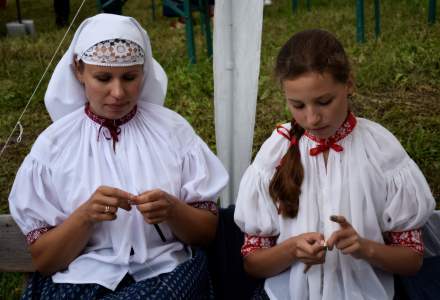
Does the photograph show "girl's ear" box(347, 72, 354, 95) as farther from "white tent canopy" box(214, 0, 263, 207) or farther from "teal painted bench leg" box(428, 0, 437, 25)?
"teal painted bench leg" box(428, 0, 437, 25)

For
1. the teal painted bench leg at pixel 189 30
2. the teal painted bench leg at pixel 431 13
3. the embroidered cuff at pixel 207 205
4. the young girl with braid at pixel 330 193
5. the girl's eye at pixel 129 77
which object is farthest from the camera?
the teal painted bench leg at pixel 431 13

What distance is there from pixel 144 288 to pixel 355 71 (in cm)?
136

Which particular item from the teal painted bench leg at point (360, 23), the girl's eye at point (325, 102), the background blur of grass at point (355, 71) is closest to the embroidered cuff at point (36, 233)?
the background blur of grass at point (355, 71)

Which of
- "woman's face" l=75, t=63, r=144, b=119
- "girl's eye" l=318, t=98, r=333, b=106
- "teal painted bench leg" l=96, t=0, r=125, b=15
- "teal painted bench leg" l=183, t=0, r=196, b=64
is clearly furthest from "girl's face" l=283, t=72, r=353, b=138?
"teal painted bench leg" l=96, t=0, r=125, b=15

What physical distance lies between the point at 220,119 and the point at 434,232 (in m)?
0.92

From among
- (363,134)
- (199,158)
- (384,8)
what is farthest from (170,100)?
(384,8)

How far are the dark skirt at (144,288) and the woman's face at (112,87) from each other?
0.55m

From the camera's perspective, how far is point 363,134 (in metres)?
2.09

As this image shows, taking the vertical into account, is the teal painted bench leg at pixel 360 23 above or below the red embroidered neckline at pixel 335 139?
below

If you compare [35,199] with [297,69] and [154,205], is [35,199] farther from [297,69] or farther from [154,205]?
[297,69]

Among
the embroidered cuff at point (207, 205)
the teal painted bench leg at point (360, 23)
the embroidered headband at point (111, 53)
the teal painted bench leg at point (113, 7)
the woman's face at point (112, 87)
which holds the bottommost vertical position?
the teal painted bench leg at point (360, 23)

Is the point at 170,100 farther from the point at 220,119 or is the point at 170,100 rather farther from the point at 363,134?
the point at 363,134

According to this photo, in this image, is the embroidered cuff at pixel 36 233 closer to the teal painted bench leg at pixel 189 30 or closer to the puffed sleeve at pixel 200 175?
the puffed sleeve at pixel 200 175

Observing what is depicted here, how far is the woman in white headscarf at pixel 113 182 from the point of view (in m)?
2.13
